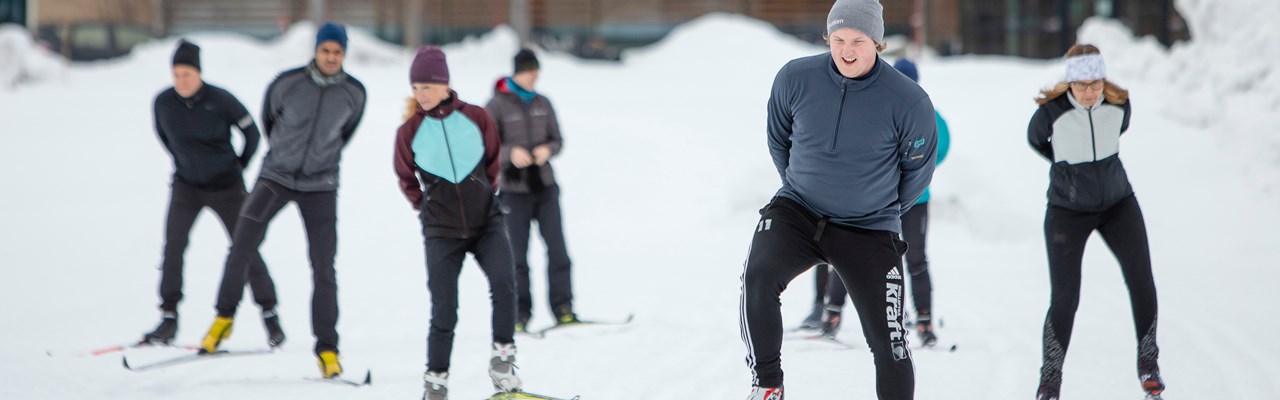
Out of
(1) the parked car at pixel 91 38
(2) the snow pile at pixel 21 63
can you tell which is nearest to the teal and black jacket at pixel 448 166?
(2) the snow pile at pixel 21 63

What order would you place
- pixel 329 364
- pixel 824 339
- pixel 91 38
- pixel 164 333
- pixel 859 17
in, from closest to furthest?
pixel 859 17
pixel 329 364
pixel 164 333
pixel 824 339
pixel 91 38

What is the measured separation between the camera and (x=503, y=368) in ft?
15.5

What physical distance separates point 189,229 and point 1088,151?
4.76 m

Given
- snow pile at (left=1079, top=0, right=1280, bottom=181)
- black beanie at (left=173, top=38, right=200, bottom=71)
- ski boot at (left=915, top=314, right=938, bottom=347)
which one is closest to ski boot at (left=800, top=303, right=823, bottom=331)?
ski boot at (left=915, top=314, right=938, bottom=347)

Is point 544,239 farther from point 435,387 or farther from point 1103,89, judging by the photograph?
point 1103,89

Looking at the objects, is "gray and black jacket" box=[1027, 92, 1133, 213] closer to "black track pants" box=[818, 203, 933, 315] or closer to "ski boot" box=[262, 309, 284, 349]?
"black track pants" box=[818, 203, 933, 315]

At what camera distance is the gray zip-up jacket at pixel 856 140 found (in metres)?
3.55

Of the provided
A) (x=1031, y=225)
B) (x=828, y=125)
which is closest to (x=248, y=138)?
(x=828, y=125)

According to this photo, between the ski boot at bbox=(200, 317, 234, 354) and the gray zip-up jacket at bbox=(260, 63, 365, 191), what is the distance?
37.2 inches

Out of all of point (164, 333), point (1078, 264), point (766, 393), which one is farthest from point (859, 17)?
point (164, 333)

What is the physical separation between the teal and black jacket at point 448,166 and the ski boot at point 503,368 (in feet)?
1.70

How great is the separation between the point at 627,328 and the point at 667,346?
0.67 metres

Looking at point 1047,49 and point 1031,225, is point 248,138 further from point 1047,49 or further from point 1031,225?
point 1047,49

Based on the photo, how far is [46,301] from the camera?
8.32m
